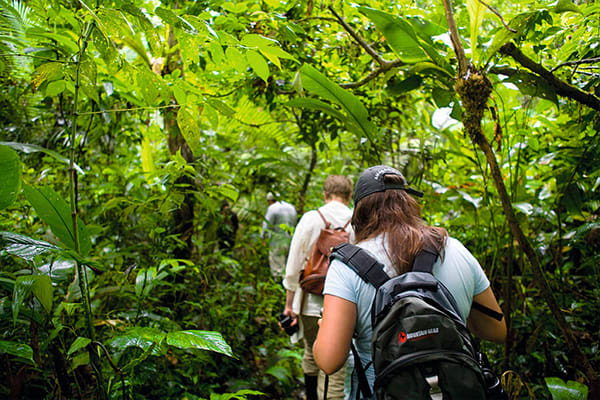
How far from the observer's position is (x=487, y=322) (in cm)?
148

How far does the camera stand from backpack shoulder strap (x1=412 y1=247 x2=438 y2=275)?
1259 millimetres

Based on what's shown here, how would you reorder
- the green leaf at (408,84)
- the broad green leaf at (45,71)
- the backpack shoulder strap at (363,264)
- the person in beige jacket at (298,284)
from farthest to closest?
the person in beige jacket at (298,284), the green leaf at (408,84), the backpack shoulder strap at (363,264), the broad green leaf at (45,71)

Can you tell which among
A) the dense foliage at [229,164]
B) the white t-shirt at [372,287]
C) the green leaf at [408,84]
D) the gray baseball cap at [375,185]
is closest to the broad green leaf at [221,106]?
the dense foliage at [229,164]

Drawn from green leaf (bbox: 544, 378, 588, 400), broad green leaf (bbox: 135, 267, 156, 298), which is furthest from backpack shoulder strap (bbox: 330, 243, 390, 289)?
green leaf (bbox: 544, 378, 588, 400)

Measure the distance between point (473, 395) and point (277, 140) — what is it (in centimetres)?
309

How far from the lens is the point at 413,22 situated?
6.48 ft

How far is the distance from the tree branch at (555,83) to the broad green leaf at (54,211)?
1.94 m

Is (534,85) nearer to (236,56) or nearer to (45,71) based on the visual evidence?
(236,56)

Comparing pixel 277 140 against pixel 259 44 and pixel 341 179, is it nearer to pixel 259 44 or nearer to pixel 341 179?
pixel 341 179

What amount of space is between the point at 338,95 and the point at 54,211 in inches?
58.7

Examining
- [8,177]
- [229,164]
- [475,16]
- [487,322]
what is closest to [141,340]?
[8,177]

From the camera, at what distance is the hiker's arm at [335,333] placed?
49.5 inches

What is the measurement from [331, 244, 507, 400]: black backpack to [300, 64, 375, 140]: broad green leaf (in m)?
1.22

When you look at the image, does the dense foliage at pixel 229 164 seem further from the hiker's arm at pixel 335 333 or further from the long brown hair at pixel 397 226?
the long brown hair at pixel 397 226
